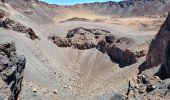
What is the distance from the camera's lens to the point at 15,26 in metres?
57.4

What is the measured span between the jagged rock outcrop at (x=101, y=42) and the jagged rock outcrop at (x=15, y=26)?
15.1 feet

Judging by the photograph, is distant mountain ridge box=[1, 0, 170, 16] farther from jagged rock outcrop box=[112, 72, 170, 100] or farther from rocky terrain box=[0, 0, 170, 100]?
jagged rock outcrop box=[112, 72, 170, 100]

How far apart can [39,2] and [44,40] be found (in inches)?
2193

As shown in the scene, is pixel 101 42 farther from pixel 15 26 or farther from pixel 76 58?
pixel 15 26

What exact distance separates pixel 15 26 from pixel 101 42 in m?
11.5

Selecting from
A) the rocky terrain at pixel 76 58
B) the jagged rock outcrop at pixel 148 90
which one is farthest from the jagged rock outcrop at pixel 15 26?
the jagged rock outcrop at pixel 148 90

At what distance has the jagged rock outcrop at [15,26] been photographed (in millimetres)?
55625

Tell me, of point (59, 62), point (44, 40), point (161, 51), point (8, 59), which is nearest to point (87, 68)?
point (59, 62)

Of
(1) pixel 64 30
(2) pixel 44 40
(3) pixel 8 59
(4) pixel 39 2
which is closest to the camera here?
(3) pixel 8 59

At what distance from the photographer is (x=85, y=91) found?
4919cm

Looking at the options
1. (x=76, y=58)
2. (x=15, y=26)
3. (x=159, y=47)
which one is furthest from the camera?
(x=76, y=58)

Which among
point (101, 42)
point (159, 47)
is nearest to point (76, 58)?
point (101, 42)

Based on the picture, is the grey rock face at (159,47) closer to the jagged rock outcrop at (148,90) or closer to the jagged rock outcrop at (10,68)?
the jagged rock outcrop at (10,68)

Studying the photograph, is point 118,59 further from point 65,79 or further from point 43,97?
point 43,97
